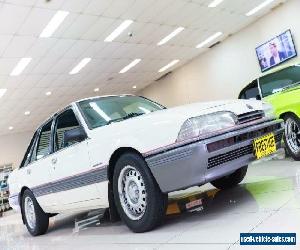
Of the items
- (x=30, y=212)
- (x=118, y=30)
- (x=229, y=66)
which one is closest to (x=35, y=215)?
(x=30, y=212)

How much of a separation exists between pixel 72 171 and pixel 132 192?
0.85m

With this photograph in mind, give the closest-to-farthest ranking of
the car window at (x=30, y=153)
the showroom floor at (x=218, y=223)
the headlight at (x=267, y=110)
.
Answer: the showroom floor at (x=218, y=223)
the headlight at (x=267, y=110)
the car window at (x=30, y=153)

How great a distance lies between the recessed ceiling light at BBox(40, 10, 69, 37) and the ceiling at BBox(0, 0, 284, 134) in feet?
0.46

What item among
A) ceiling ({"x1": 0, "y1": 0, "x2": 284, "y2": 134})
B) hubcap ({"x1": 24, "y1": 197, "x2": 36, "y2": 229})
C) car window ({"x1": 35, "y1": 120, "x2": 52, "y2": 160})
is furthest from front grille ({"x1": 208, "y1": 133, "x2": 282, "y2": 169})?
ceiling ({"x1": 0, "y1": 0, "x2": 284, "y2": 134})

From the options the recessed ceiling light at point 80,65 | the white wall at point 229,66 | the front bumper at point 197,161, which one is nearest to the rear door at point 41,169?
the front bumper at point 197,161

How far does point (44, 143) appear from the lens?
14.3 ft

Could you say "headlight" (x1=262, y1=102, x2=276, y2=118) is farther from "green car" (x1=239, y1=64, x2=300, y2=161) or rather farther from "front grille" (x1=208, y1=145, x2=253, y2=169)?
"green car" (x1=239, y1=64, x2=300, y2=161)

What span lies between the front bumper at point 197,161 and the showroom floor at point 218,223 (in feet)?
1.09

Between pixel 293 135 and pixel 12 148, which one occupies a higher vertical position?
pixel 12 148

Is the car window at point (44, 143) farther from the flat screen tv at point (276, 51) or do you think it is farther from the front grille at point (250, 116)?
the flat screen tv at point (276, 51)

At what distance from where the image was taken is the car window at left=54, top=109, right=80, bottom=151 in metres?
3.64

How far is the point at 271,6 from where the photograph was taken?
43.8ft

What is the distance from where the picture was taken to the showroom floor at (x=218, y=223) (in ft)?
7.28

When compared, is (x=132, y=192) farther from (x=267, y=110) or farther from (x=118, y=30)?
(x=118, y=30)
